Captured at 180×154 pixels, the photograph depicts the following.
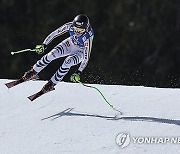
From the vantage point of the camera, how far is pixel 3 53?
59.5ft

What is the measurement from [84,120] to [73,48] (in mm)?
831

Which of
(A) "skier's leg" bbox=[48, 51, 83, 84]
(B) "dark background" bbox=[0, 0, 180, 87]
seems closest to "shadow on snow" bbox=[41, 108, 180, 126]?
(A) "skier's leg" bbox=[48, 51, 83, 84]

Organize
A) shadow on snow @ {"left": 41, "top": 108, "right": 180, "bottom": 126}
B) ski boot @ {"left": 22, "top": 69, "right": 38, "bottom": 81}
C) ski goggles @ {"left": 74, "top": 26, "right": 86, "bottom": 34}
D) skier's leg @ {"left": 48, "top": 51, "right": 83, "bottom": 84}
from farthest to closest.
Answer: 1. ski boot @ {"left": 22, "top": 69, "right": 38, "bottom": 81}
2. skier's leg @ {"left": 48, "top": 51, "right": 83, "bottom": 84}
3. shadow on snow @ {"left": 41, "top": 108, "right": 180, "bottom": 126}
4. ski goggles @ {"left": 74, "top": 26, "right": 86, "bottom": 34}

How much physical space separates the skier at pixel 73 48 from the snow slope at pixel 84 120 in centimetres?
48

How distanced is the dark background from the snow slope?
1015 centimetres

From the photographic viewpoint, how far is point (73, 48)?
6574 mm

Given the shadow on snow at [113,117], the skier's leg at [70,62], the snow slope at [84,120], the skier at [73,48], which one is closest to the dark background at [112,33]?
the snow slope at [84,120]

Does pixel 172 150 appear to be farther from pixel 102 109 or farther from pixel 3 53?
pixel 3 53

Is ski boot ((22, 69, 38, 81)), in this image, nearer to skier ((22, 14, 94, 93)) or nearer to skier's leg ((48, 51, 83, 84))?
skier ((22, 14, 94, 93))

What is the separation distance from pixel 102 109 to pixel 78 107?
335 mm

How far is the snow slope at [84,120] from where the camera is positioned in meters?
5.82

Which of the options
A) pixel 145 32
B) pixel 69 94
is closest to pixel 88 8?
pixel 145 32

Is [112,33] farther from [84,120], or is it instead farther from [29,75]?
[84,120]

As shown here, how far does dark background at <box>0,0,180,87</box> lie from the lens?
60.1 ft
